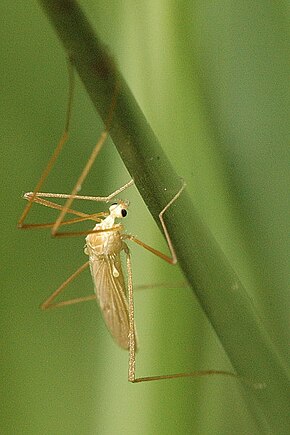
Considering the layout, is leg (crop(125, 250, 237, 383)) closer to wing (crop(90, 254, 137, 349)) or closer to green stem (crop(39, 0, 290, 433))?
wing (crop(90, 254, 137, 349))

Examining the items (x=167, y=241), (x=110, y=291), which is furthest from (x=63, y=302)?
(x=167, y=241)

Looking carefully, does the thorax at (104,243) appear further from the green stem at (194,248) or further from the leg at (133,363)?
the green stem at (194,248)

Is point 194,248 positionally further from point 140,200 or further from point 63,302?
point 63,302

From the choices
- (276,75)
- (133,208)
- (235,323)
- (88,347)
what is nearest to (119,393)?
(88,347)

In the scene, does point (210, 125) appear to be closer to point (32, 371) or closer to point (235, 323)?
point (235, 323)

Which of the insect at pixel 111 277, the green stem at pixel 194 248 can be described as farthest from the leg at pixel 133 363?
the green stem at pixel 194 248

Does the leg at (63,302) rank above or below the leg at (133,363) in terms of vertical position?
above

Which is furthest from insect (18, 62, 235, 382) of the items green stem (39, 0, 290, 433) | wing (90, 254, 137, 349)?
green stem (39, 0, 290, 433)
